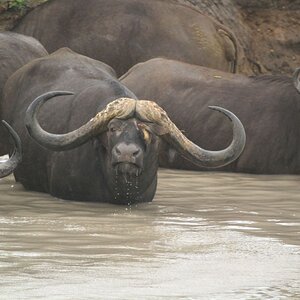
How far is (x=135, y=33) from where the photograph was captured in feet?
60.4

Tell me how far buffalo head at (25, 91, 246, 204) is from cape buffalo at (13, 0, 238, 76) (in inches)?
255

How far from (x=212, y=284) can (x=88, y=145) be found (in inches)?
152

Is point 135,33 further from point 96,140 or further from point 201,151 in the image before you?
point 201,151

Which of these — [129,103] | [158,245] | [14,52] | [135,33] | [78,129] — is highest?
[129,103]

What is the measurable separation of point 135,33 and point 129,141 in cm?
720

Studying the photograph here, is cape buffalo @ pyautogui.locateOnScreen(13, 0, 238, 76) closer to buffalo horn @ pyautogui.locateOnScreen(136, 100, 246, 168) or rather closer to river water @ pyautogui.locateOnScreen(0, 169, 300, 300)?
river water @ pyautogui.locateOnScreen(0, 169, 300, 300)

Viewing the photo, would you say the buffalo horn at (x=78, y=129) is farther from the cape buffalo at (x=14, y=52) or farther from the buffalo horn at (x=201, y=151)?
the cape buffalo at (x=14, y=52)

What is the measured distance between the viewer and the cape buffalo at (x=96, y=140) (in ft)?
37.7

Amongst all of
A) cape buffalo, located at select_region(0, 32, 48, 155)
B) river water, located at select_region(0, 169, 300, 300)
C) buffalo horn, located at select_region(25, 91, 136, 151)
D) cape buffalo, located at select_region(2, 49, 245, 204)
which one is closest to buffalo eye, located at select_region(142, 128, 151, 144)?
cape buffalo, located at select_region(2, 49, 245, 204)

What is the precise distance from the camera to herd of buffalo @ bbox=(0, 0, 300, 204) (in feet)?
38.3

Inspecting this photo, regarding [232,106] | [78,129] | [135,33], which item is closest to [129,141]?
[78,129]

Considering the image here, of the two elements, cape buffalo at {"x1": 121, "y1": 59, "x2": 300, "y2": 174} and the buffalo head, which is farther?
cape buffalo at {"x1": 121, "y1": 59, "x2": 300, "y2": 174}

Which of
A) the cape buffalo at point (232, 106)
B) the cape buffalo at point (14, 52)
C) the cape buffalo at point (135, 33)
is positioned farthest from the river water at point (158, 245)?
the cape buffalo at point (135, 33)

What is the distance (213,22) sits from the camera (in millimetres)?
18562
